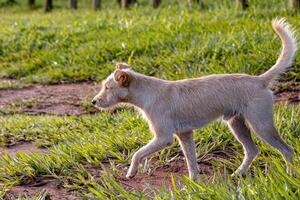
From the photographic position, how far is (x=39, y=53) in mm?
11391

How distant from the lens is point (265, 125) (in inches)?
184

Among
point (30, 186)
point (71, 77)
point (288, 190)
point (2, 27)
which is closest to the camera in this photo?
point (288, 190)

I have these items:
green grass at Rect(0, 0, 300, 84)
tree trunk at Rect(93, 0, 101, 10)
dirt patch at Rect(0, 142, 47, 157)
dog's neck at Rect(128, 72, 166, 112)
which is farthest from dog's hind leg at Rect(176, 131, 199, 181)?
tree trunk at Rect(93, 0, 101, 10)

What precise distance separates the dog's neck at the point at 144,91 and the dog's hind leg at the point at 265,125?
75 centimetres

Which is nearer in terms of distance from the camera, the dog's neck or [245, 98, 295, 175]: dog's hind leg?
[245, 98, 295, 175]: dog's hind leg

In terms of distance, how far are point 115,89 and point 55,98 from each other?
431cm

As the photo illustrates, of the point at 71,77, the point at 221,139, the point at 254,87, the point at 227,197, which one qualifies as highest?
the point at 254,87

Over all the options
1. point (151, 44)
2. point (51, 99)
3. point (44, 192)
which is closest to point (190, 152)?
point (44, 192)

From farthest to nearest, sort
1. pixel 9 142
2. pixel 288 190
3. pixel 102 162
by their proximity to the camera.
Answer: pixel 9 142, pixel 102 162, pixel 288 190

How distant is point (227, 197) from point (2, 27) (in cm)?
1133

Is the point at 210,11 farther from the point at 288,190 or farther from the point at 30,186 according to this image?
the point at 288,190

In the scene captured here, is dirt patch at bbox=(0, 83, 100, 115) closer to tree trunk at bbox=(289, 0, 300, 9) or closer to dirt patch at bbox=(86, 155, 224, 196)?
dirt patch at bbox=(86, 155, 224, 196)

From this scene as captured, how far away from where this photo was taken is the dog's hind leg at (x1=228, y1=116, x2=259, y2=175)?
5.05 meters

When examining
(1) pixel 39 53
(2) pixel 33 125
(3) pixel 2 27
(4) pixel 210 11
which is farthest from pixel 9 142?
(3) pixel 2 27
